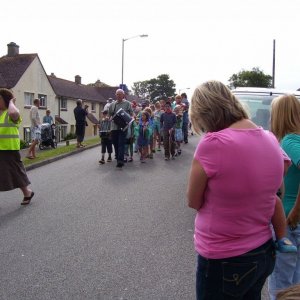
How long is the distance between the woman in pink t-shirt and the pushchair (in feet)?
56.3

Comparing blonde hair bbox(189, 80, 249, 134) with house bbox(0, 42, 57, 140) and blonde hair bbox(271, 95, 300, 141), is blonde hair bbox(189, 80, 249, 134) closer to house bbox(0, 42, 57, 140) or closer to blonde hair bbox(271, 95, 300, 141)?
blonde hair bbox(271, 95, 300, 141)

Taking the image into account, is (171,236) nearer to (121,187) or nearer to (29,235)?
(29,235)

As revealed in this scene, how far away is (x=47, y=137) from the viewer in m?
19.0

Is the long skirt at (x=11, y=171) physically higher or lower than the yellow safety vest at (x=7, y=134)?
lower

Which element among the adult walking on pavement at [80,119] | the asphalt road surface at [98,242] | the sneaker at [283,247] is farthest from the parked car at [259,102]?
the adult walking on pavement at [80,119]

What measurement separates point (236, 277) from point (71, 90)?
5798 cm

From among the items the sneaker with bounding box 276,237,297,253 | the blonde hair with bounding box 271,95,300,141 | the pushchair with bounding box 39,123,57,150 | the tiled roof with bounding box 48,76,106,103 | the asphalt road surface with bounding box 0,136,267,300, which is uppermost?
the tiled roof with bounding box 48,76,106,103

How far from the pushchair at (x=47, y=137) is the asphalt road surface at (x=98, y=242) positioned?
936cm

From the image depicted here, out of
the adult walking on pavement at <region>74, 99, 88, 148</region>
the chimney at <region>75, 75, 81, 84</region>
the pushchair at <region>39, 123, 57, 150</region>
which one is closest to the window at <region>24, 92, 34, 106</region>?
the pushchair at <region>39, 123, 57, 150</region>

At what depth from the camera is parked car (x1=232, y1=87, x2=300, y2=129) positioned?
693cm

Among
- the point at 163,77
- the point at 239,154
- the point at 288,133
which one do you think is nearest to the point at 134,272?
the point at 288,133

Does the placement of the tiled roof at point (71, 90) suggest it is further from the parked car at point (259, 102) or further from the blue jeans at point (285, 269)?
the blue jeans at point (285, 269)

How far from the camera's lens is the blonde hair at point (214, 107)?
92.6 inches

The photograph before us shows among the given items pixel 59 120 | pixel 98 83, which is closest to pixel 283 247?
pixel 59 120
